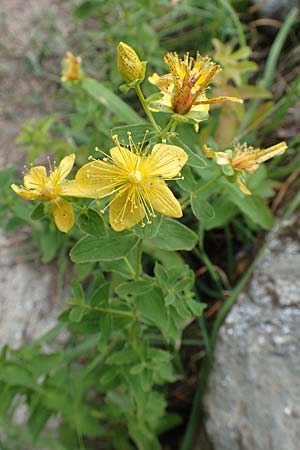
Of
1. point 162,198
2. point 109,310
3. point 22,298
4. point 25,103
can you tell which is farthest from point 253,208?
point 25,103

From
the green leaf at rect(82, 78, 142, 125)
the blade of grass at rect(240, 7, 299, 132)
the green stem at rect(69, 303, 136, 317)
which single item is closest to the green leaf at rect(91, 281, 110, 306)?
the green stem at rect(69, 303, 136, 317)

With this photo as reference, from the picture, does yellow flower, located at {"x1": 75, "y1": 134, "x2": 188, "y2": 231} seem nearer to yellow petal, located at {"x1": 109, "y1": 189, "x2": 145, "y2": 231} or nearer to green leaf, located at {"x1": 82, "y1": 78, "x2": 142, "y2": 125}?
yellow petal, located at {"x1": 109, "y1": 189, "x2": 145, "y2": 231}

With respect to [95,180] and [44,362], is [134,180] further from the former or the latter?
[44,362]

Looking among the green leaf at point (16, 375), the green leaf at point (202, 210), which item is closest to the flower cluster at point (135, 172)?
the green leaf at point (202, 210)

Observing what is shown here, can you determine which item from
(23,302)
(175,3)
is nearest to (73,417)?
(23,302)

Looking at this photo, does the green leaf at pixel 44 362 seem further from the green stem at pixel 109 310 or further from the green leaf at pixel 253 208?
the green leaf at pixel 253 208

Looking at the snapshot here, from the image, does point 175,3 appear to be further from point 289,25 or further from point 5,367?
point 5,367
